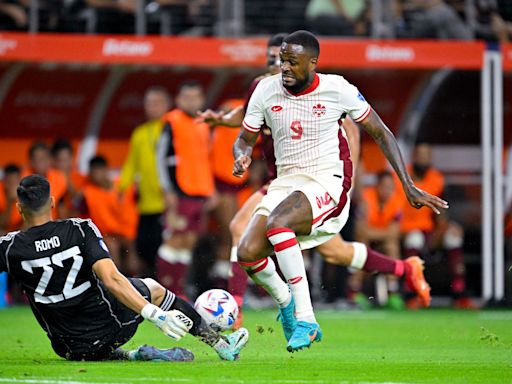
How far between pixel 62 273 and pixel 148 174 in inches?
314

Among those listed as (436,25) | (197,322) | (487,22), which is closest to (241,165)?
(197,322)

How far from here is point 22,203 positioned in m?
8.23

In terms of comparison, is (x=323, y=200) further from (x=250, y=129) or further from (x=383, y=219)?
(x=383, y=219)

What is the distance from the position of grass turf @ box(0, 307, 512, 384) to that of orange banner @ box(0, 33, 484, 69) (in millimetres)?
3440

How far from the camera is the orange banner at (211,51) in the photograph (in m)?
15.8

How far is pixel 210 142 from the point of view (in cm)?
1733

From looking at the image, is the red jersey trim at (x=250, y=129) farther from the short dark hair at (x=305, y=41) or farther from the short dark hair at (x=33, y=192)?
the short dark hair at (x=33, y=192)

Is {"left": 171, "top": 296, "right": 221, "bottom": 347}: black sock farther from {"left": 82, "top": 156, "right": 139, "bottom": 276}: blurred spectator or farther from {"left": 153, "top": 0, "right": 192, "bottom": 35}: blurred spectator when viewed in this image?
{"left": 153, "top": 0, "right": 192, "bottom": 35}: blurred spectator

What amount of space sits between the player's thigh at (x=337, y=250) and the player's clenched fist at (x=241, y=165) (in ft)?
8.79

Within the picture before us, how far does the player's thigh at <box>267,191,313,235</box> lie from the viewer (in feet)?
30.0

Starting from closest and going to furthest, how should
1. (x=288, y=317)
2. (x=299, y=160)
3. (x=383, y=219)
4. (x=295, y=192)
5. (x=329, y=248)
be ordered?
1. (x=295, y=192)
2. (x=299, y=160)
3. (x=288, y=317)
4. (x=329, y=248)
5. (x=383, y=219)

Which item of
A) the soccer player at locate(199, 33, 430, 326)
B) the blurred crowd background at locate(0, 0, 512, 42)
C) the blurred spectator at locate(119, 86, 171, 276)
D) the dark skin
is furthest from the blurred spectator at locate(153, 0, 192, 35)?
the dark skin

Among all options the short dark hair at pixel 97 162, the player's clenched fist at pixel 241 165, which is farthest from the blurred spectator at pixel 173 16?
the player's clenched fist at pixel 241 165

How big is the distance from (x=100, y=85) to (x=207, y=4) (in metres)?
1.80
